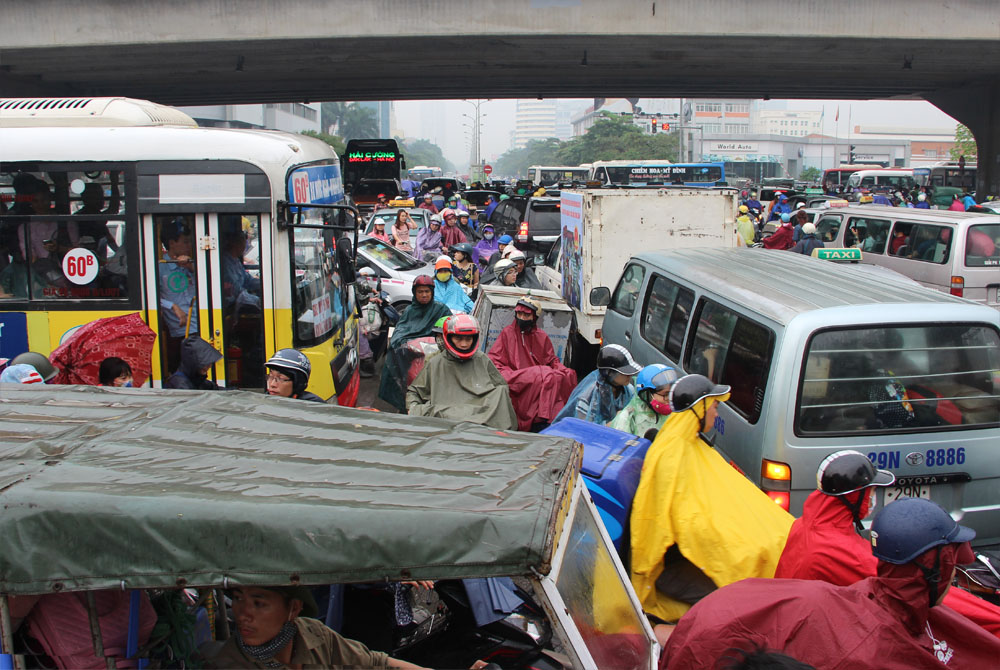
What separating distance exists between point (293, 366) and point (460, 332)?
1.48 metres

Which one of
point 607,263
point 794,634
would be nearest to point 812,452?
point 794,634

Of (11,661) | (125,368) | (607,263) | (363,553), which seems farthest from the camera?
(607,263)

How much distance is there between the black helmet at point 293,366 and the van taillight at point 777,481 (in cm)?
270

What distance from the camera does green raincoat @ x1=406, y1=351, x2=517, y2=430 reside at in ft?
21.0

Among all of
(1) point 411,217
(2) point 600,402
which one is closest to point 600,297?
(2) point 600,402

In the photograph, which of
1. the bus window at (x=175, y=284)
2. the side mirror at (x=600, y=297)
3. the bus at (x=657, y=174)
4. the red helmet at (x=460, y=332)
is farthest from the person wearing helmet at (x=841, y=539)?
the bus at (x=657, y=174)

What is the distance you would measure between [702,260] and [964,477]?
266 centimetres

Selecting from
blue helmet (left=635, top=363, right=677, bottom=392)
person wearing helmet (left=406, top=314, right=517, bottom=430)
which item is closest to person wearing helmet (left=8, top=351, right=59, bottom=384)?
person wearing helmet (left=406, top=314, right=517, bottom=430)

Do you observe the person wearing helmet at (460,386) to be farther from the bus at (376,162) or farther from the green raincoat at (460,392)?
the bus at (376,162)

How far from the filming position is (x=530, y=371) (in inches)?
295

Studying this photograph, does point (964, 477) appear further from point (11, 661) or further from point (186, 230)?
point (186, 230)

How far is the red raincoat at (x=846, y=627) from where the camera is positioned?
2.75 metres

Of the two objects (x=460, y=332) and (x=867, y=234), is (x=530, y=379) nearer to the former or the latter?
(x=460, y=332)

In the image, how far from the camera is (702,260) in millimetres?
6871
